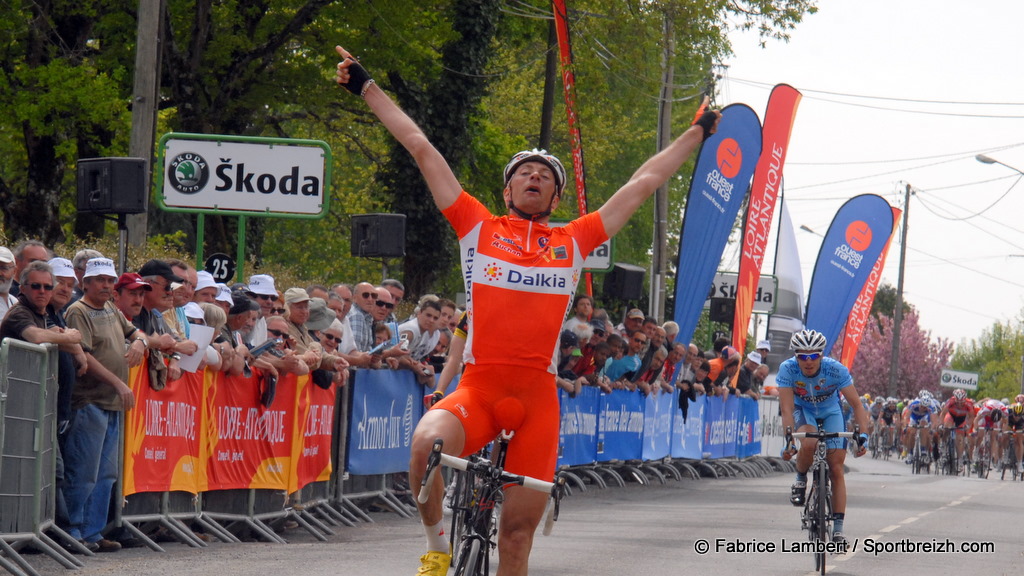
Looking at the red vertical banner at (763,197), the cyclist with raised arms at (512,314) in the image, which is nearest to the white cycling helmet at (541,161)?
the cyclist with raised arms at (512,314)

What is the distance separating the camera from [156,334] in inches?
419

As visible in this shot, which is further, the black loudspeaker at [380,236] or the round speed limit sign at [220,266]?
the round speed limit sign at [220,266]

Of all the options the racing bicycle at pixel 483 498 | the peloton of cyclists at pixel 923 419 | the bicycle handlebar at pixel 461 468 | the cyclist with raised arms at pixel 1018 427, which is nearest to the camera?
the bicycle handlebar at pixel 461 468

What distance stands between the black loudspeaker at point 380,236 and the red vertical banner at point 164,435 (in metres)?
6.19

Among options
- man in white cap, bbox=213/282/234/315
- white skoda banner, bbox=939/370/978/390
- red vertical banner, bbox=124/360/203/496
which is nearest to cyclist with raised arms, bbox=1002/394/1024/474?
man in white cap, bbox=213/282/234/315

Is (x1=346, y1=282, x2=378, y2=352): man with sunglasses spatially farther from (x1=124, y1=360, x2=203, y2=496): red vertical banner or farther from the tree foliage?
the tree foliage

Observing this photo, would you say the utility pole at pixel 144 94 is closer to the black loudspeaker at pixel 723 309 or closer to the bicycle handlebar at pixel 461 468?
the bicycle handlebar at pixel 461 468

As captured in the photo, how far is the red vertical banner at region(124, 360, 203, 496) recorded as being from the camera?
411 inches

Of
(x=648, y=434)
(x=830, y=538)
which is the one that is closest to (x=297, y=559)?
(x=830, y=538)

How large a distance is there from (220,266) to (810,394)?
348 inches

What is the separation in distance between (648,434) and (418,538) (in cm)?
973

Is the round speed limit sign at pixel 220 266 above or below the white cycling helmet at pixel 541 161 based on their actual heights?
below

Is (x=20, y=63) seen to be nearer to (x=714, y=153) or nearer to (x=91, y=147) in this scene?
(x=91, y=147)

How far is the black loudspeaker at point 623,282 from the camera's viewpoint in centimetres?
2416
